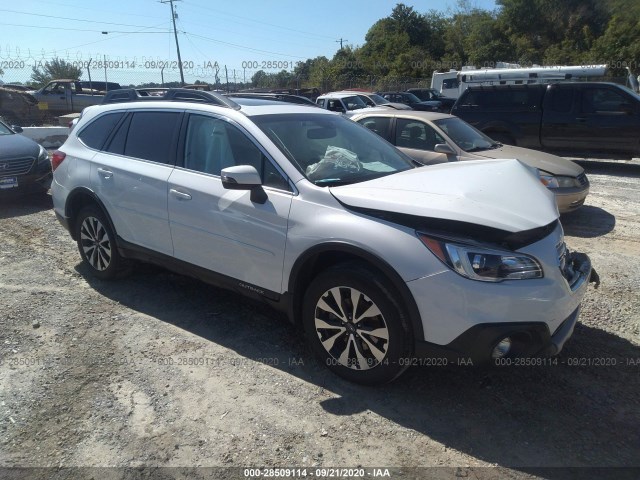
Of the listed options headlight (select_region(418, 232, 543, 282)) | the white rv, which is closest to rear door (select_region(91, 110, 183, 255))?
headlight (select_region(418, 232, 543, 282))

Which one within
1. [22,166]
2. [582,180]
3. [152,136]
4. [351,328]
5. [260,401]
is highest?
[152,136]

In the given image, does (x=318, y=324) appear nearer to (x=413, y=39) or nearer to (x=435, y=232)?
(x=435, y=232)

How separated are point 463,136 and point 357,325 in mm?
5210

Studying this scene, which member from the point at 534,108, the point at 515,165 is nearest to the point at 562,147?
the point at 534,108

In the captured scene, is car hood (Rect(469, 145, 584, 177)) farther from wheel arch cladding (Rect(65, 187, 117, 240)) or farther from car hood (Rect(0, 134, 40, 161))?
car hood (Rect(0, 134, 40, 161))

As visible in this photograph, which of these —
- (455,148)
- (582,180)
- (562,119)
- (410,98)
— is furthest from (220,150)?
(410,98)

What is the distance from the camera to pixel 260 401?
10.4 ft

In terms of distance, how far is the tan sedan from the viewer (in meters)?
6.79

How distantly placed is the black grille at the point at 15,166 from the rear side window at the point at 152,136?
4.63 metres

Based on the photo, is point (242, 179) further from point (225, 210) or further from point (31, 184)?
point (31, 184)

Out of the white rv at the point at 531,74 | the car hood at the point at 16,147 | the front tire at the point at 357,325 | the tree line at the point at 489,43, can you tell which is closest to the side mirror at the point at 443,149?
the front tire at the point at 357,325

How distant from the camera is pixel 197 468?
263cm

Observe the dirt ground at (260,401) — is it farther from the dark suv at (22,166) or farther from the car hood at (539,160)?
the dark suv at (22,166)

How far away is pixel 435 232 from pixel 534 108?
977cm
